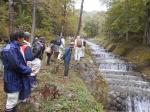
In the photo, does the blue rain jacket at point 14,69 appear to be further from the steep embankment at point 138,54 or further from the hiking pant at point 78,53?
the steep embankment at point 138,54

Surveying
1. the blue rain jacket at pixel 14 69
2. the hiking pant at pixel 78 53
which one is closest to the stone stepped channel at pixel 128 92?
the hiking pant at pixel 78 53

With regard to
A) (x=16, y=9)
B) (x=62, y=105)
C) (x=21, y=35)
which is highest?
(x=16, y=9)

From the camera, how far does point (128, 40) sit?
3944 cm

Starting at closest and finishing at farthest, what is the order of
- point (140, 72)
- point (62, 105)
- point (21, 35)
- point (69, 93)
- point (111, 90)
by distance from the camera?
point (21, 35)
point (62, 105)
point (69, 93)
point (111, 90)
point (140, 72)

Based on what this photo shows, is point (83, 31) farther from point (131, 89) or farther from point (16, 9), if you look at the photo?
point (131, 89)

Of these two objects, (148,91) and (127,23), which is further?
(127,23)

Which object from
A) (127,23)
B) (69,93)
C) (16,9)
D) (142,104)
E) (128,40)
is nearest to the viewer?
(69,93)

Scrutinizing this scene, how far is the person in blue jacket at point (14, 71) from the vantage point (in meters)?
6.20

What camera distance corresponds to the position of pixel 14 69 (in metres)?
6.28

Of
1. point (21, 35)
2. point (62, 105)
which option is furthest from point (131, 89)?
point (21, 35)

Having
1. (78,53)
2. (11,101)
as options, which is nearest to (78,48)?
(78,53)

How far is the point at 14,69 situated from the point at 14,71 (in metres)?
0.08

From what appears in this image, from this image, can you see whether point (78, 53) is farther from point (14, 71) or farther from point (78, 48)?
point (14, 71)

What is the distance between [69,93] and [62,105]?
1.40m
